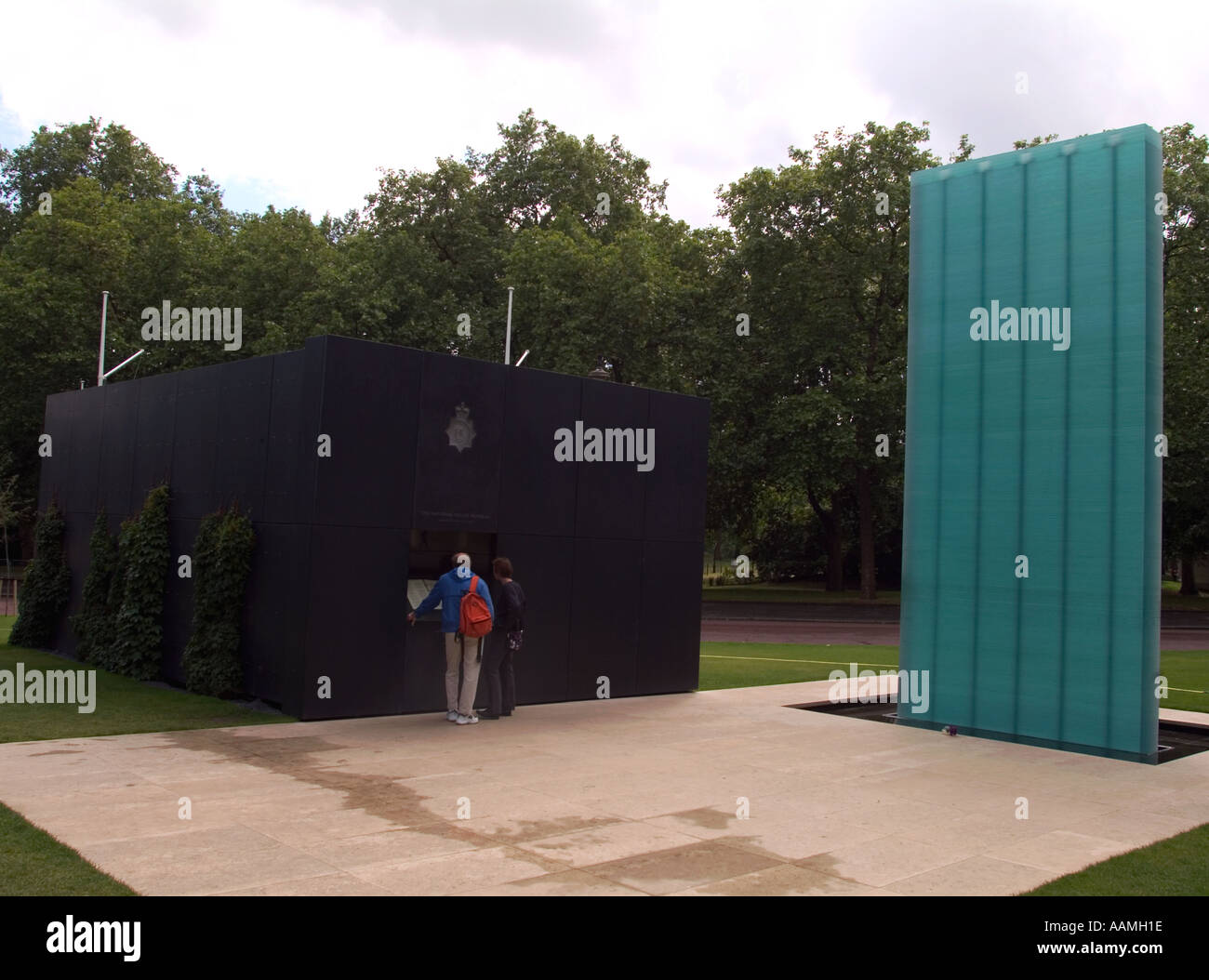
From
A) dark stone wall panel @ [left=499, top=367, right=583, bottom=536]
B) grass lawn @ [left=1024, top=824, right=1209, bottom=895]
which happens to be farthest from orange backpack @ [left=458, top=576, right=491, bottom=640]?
grass lawn @ [left=1024, top=824, right=1209, bottom=895]

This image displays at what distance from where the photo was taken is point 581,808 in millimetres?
8008

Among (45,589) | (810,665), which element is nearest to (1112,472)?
(810,665)

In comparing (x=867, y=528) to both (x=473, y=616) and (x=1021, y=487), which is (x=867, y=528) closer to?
(x=1021, y=487)

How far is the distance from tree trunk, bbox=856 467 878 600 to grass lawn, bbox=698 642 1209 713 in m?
11.2

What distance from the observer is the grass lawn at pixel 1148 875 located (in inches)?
245

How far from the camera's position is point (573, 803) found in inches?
321

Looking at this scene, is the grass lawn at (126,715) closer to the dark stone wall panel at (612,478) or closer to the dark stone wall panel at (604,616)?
the dark stone wall panel at (604,616)

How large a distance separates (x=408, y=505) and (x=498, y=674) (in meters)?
2.26

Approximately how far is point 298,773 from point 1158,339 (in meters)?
9.57

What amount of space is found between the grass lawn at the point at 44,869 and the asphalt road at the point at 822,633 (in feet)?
74.3

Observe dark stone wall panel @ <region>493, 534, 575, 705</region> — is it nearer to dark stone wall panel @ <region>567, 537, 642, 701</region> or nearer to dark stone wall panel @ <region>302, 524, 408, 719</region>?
dark stone wall panel @ <region>567, 537, 642, 701</region>

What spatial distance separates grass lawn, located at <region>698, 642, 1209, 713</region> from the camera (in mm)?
17141

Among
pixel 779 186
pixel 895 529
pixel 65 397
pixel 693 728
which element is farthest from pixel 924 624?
pixel 895 529

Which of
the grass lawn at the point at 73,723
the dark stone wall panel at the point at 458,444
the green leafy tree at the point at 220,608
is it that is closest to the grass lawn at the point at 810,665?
the dark stone wall panel at the point at 458,444
